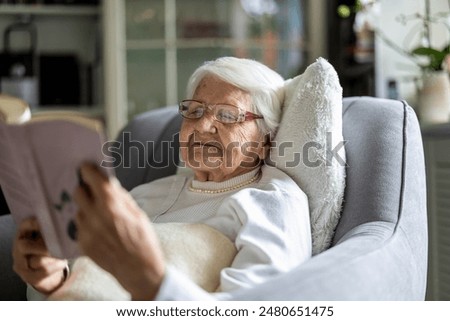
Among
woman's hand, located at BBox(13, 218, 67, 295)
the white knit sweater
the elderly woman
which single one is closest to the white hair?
the elderly woman

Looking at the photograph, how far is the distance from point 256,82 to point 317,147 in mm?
180

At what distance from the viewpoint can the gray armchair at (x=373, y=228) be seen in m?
0.95

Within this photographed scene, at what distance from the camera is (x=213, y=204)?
1.27 meters

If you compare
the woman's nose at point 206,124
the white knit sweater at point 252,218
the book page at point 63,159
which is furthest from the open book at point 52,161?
the woman's nose at point 206,124

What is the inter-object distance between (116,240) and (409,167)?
0.65m

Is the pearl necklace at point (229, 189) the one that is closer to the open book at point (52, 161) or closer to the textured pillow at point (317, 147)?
the textured pillow at point (317, 147)

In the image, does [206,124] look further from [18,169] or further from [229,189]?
[18,169]

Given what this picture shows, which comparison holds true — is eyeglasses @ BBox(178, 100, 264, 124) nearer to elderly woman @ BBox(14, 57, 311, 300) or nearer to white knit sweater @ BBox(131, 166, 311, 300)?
elderly woman @ BBox(14, 57, 311, 300)

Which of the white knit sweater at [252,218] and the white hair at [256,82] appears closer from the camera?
the white knit sweater at [252,218]

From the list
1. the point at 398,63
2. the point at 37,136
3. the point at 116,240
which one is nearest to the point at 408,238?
the point at 116,240

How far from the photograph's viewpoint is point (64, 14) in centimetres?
353

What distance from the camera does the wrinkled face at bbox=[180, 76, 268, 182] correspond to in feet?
4.24

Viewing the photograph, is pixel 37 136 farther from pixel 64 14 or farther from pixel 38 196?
pixel 64 14
